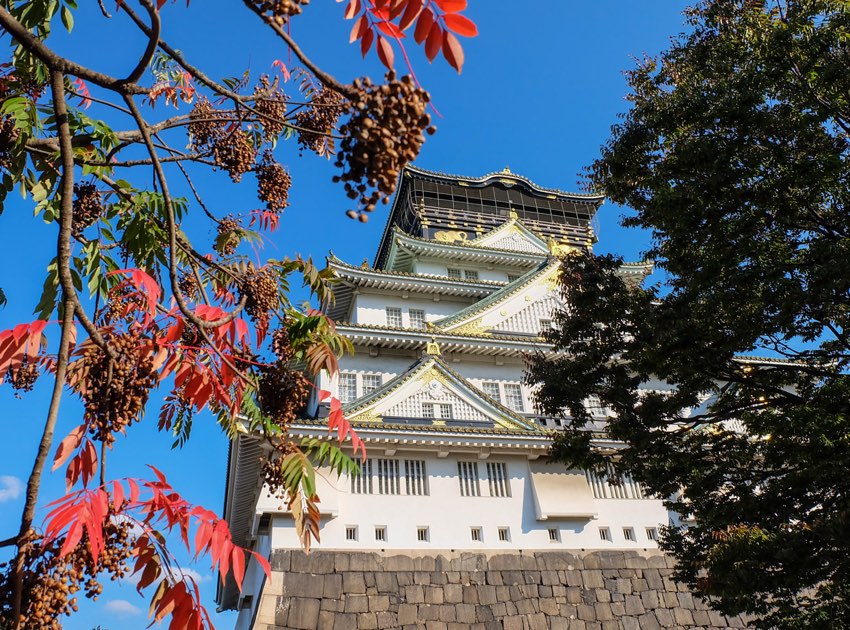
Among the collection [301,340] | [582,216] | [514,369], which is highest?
[582,216]

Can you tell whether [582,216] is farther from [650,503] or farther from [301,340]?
[301,340]

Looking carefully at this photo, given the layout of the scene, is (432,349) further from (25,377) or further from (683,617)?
(25,377)

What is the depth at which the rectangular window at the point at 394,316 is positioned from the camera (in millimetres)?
20188

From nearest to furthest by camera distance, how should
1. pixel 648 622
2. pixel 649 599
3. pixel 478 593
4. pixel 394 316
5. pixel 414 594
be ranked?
pixel 414 594, pixel 478 593, pixel 648 622, pixel 649 599, pixel 394 316

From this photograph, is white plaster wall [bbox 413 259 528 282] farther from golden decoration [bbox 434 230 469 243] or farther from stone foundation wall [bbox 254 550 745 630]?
stone foundation wall [bbox 254 550 745 630]

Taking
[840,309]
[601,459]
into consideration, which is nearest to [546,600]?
[601,459]

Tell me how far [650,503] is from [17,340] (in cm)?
1630

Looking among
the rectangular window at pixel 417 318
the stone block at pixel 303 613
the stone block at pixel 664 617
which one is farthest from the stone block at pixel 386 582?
the rectangular window at pixel 417 318

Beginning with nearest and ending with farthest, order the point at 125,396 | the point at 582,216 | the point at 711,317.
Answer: the point at 125,396, the point at 711,317, the point at 582,216

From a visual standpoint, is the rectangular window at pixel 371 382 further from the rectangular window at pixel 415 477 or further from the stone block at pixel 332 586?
the stone block at pixel 332 586

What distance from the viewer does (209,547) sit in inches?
114

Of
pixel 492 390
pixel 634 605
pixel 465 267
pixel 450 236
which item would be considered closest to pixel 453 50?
pixel 634 605

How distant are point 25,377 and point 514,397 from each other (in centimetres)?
1579

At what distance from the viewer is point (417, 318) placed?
20.8 m
